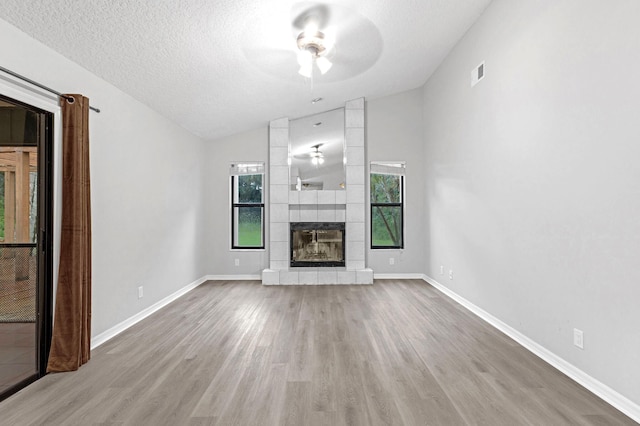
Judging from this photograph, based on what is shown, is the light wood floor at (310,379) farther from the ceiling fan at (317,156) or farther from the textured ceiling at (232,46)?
the ceiling fan at (317,156)

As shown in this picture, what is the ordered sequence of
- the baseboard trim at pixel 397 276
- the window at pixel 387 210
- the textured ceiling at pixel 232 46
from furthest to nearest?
1. the window at pixel 387 210
2. the baseboard trim at pixel 397 276
3. the textured ceiling at pixel 232 46

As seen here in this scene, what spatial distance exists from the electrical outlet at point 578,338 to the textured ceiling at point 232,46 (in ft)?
10.8

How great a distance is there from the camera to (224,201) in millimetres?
6020

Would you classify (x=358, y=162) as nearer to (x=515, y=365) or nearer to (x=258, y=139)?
(x=258, y=139)

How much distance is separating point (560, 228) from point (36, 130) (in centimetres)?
414

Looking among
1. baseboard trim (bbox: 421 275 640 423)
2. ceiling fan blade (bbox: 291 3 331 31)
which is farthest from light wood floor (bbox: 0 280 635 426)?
ceiling fan blade (bbox: 291 3 331 31)

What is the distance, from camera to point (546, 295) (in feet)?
8.86

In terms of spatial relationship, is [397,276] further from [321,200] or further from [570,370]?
[570,370]

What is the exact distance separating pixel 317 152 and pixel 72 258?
4105mm

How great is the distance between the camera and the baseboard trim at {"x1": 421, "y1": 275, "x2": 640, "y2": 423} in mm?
1956

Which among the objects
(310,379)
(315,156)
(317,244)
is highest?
(315,156)

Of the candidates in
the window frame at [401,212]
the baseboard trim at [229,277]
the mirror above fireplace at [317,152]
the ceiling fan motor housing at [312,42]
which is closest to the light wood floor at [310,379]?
the baseboard trim at [229,277]

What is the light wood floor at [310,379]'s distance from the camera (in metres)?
1.92

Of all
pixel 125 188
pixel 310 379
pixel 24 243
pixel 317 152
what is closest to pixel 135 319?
pixel 125 188
